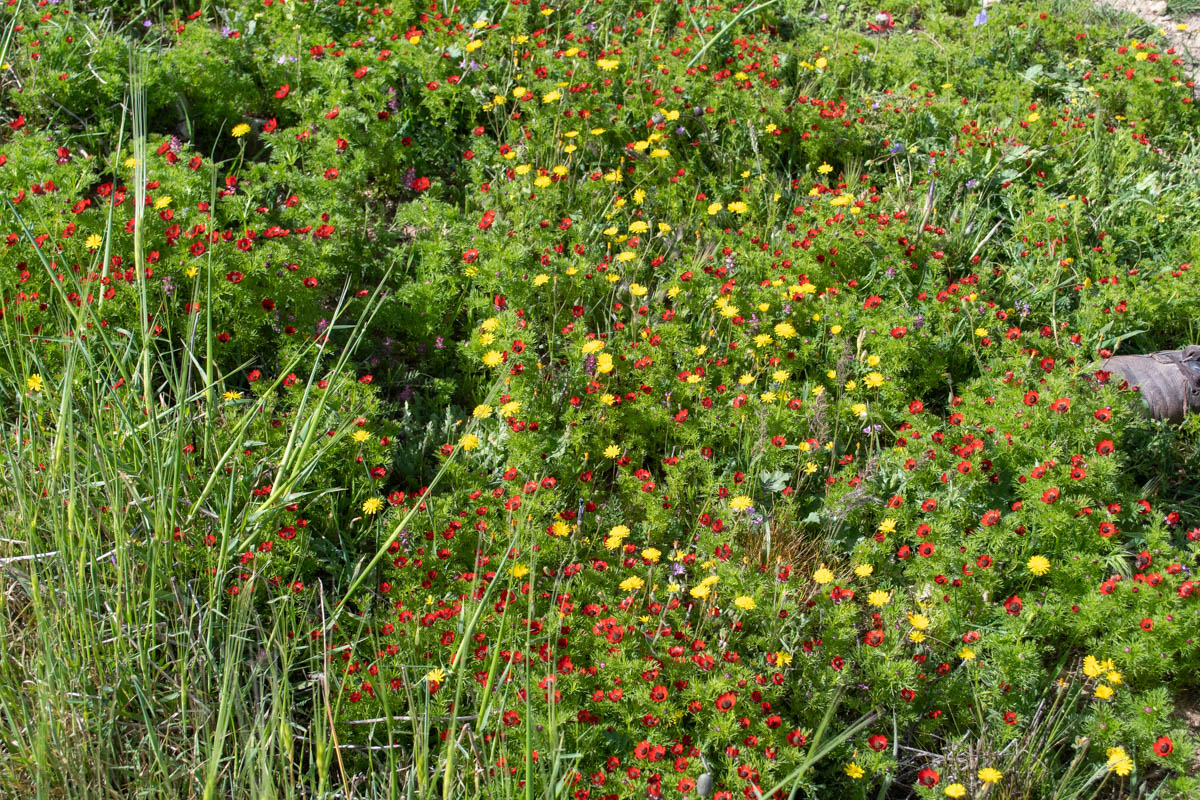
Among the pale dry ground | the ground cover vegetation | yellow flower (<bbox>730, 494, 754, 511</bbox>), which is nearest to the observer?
the ground cover vegetation

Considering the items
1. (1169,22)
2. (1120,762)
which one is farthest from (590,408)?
(1169,22)

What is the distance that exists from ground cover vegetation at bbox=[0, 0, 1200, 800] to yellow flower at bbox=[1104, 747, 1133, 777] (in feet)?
0.04

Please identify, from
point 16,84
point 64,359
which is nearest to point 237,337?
point 64,359

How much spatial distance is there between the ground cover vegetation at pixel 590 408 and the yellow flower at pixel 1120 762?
0.01 meters

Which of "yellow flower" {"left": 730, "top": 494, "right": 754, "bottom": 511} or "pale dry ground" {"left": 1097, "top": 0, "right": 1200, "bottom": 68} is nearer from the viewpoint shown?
"yellow flower" {"left": 730, "top": 494, "right": 754, "bottom": 511}

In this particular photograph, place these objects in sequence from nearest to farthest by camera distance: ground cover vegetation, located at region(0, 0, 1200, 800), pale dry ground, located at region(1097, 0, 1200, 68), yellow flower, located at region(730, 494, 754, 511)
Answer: ground cover vegetation, located at region(0, 0, 1200, 800) < yellow flower, located at region(730, 494, 754, 511) < pale dry ground, located at region(1097, 0, 1200, 68)

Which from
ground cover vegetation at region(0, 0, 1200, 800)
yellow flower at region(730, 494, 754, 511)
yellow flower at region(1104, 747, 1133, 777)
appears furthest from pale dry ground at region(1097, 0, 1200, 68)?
yellow flower at region(1104, 747, 1133, 777)

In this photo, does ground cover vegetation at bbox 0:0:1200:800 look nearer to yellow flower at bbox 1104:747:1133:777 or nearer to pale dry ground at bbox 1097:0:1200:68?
yellow flower at bbox 1104:747:1133:777

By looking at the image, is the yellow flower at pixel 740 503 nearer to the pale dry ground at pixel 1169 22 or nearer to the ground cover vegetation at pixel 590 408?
the ground cover vegetation at pixel 590 408

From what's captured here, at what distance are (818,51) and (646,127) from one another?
50.2 inches

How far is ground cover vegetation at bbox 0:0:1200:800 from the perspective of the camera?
103 inches

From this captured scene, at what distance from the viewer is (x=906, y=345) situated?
Result: 3.84m

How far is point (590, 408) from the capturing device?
3.70 meters

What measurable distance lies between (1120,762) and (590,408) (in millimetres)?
1962
